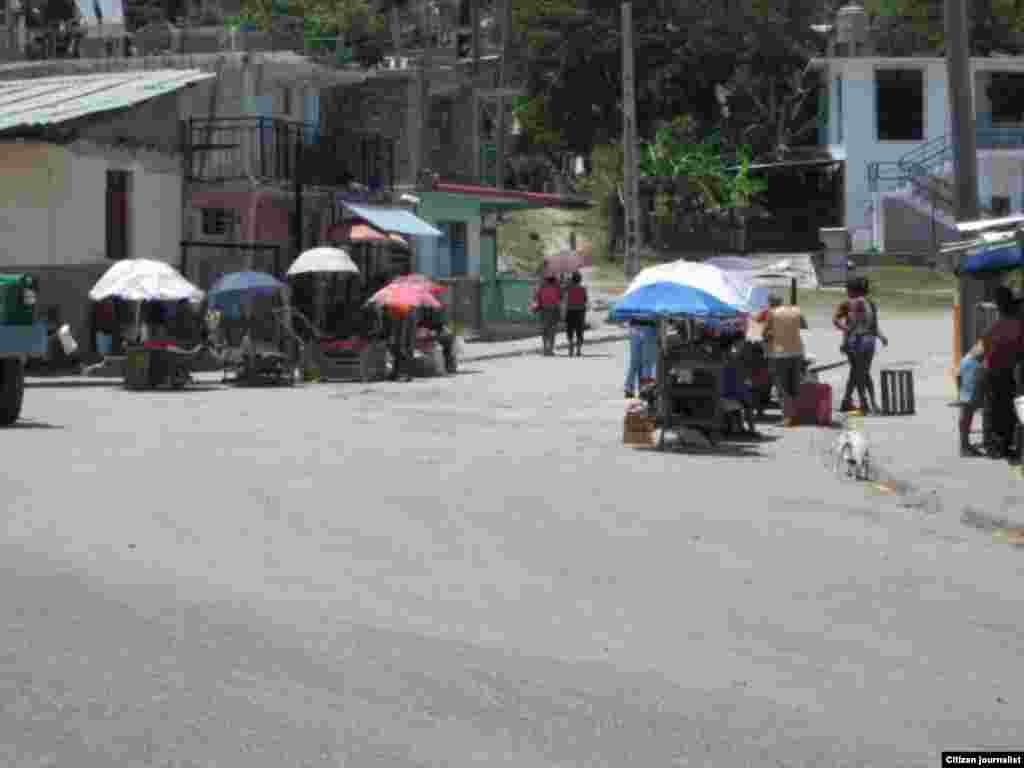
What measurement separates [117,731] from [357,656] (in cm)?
156

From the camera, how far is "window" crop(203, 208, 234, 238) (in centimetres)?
4000

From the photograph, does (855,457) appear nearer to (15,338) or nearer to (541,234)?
(15,338)

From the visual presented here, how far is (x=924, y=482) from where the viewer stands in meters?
16.5

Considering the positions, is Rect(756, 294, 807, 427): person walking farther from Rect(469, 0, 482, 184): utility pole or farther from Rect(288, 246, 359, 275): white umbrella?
Rect(469, 0, 482, 184): utility pole

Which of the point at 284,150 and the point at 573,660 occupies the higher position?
the point at 284,150

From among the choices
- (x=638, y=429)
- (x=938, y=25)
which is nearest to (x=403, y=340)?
(x=638, y=429)

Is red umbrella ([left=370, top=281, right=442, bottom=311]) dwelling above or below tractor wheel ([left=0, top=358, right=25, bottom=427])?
above

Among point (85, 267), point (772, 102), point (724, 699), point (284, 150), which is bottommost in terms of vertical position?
point (724, 699)

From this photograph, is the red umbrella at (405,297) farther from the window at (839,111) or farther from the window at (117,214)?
the window at (839,111)

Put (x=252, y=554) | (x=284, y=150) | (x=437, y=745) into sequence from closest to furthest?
(x=437, y=745) → (x=252, y=554) → (x=284, y=150)

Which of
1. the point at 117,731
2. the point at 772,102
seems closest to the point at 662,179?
the point at 772,102

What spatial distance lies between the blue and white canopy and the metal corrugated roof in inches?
649

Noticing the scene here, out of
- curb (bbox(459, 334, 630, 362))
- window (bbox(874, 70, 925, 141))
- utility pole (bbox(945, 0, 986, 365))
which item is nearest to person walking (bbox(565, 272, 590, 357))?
curb (bbox(459, 334, 630, 362))

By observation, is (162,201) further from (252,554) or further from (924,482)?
(252,554)
